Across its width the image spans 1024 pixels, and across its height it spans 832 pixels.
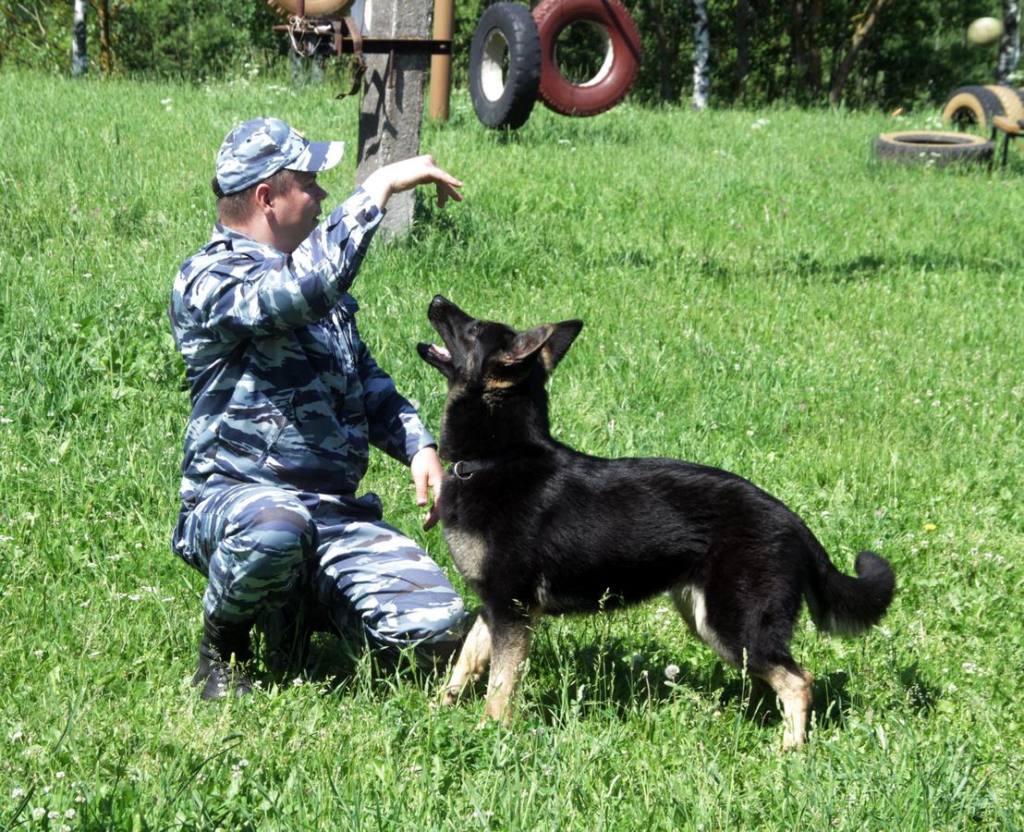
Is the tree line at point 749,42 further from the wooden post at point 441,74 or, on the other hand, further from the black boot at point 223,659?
the black boot at point 223,659

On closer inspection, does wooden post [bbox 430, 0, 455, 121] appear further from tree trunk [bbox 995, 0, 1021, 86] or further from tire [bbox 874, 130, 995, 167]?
tree trunk [bbox 995, 0, 1021, 86]

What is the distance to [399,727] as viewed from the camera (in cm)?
349

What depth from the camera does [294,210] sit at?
12.8 feet

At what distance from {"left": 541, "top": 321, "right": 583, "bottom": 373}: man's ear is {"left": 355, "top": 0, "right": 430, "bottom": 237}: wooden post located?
439cm

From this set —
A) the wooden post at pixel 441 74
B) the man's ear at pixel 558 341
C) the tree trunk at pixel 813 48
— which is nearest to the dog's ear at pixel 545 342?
the man's ear at pixel 558 341

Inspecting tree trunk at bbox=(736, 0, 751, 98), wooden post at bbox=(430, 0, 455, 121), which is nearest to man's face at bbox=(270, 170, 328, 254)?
wooden post at bbox=(430, 0, 455, 121)

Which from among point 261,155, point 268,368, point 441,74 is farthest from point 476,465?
point 441,74

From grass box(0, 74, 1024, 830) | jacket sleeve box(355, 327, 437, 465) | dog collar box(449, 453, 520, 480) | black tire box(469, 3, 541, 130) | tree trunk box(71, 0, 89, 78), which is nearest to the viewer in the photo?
grass box(0, 74, 1024, 830)

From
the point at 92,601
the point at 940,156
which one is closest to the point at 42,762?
the point at 92,601

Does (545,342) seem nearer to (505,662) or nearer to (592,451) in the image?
(505,662)

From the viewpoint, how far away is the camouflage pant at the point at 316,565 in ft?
11.9

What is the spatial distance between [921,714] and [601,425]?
257 cm

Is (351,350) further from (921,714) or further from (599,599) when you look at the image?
(921,714)

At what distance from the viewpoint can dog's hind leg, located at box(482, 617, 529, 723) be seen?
3.68 m
